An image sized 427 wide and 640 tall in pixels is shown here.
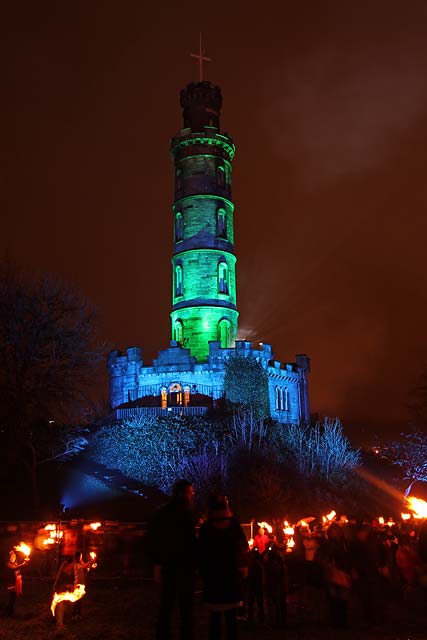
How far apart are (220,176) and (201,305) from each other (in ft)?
39.5

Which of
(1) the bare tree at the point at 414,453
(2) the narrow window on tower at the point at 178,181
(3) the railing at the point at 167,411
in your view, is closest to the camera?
(1) the bare tree at the point at 414,453

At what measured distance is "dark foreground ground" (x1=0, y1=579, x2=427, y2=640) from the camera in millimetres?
11000

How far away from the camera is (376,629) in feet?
36.8

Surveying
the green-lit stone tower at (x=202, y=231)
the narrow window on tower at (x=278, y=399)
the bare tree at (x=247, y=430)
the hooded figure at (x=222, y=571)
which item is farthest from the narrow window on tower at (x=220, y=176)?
the hooded figure at (x=222, y=571)

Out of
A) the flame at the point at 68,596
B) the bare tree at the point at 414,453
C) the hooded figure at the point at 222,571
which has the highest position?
the bare tree at the point at 414,453

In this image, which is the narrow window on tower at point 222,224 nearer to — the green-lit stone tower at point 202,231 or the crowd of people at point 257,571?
the green-lit stone tower at point 202,231

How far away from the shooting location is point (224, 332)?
5184 centimetres

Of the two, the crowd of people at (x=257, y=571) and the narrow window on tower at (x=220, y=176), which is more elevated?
the narrow window on tower at (x=220, y=176)

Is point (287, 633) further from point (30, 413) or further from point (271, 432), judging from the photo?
point (271, 432)

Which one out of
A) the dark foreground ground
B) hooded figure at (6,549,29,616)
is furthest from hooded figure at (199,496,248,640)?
hooded figure at (6,549,29,616)

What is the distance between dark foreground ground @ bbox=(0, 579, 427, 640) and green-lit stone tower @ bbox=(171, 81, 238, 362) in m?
35.3

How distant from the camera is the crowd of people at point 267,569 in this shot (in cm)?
810

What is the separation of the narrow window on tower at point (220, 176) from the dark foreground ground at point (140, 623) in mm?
43960

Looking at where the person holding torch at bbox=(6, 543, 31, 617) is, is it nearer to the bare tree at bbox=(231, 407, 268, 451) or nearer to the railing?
the bare tree at bbox=(231, 407, 268, 451)
